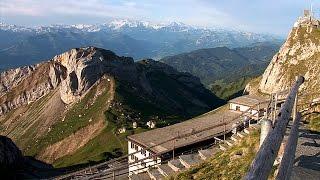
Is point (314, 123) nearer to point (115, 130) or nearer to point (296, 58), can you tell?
point (296, 58)

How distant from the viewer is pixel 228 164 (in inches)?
747

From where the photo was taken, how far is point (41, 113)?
518 feet

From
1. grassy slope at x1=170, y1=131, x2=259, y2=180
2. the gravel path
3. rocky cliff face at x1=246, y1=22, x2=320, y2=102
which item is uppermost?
the gravel path

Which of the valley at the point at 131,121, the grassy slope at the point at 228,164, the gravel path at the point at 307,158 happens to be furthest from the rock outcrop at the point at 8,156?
the gravel path at the point at 307,158

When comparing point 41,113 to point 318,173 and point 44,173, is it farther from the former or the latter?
point 318,173

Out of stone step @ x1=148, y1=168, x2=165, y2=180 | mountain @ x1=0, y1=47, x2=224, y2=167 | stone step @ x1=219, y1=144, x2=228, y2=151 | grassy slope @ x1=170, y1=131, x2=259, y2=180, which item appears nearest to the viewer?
grassy slope @ x1=170, y1=131, x2=259, y2=180

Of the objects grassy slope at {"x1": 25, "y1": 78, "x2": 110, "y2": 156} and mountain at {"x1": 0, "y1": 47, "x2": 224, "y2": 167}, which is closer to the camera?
mountain at {"x1": 0, "y1": 47, "x2": 224, "y2": 167}

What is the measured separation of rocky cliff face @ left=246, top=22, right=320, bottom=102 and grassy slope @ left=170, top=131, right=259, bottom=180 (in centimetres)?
8284

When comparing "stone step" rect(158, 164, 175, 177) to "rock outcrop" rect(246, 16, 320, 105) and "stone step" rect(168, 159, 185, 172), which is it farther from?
"rock outcrop" rect(246, 16, 320, 105)

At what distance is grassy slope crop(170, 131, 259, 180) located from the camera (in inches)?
687

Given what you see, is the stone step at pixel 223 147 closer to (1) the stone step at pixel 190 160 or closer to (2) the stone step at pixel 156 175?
(1) the stone step at pixel 190 160

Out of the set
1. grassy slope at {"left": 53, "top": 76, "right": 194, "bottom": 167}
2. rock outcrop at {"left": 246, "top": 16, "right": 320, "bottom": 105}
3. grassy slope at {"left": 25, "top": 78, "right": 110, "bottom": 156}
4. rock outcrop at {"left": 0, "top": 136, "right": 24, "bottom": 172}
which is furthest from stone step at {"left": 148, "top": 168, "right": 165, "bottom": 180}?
grassy slope at {"left": 25, "top": 78, "right": 110, "bottom": 156}

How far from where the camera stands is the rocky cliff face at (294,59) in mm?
103850

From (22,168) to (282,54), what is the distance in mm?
73782
